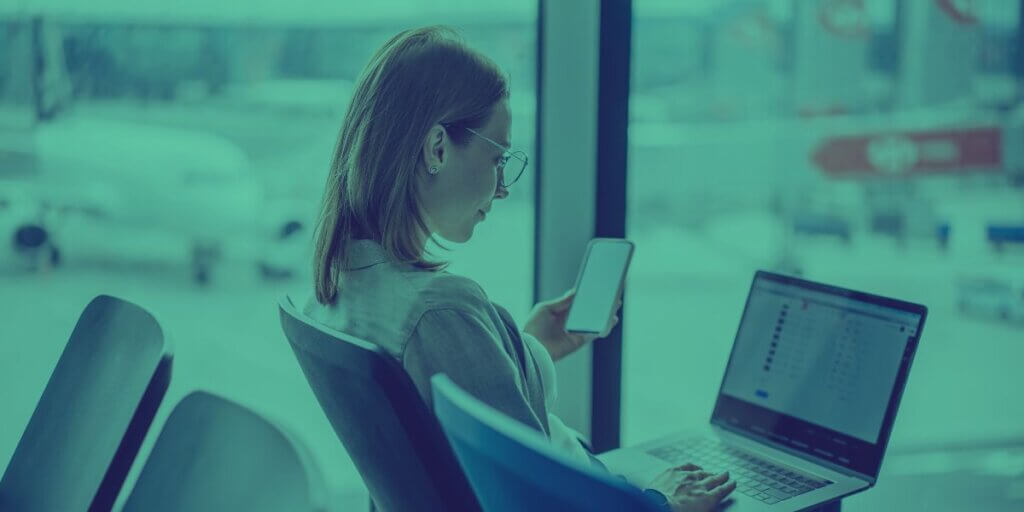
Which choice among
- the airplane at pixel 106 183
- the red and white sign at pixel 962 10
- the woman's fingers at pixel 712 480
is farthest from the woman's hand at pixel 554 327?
the red and white sign at pixel 962 10

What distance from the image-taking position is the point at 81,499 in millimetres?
1239

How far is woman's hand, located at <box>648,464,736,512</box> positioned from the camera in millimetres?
1266

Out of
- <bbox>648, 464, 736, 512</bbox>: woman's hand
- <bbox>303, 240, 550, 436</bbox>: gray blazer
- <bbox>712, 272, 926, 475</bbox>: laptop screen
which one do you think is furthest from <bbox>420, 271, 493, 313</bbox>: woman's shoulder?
<bbox>712, 272, 926, 475</bbox>: laptop screen

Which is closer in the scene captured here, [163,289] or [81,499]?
[81,499]

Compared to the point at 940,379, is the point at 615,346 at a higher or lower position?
higher

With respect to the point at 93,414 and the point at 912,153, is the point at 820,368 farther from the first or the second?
the point at 912,153

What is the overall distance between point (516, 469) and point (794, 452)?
0.78 m

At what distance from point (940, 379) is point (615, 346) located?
1.28 metres

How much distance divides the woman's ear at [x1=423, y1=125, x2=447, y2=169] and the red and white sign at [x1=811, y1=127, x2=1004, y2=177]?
1.67 metres

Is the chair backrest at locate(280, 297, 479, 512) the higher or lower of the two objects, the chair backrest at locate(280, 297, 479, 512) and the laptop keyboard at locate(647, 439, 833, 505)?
the higher

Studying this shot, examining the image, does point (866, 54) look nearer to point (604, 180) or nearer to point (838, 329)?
point (604, 180)

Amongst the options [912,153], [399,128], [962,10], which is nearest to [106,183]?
[399,128]

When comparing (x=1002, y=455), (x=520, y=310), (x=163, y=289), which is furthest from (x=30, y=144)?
(x=1002, y=455)

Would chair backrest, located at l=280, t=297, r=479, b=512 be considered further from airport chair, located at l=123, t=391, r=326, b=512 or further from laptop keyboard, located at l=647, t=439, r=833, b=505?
laptop keyboard, located at l=647, t=439, r=833, b=505
